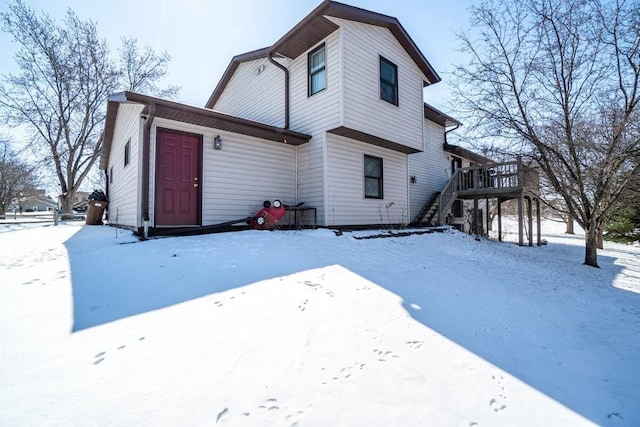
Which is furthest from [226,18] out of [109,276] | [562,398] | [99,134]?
[99,134]

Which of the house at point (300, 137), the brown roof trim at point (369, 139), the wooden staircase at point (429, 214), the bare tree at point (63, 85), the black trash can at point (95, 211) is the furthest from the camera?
the bare tree at point (63, 85)

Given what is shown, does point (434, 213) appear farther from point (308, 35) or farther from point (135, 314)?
point (135, 314)

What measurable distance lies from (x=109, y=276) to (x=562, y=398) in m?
4.41

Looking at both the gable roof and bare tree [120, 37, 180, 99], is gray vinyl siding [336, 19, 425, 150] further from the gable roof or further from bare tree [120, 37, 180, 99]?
bare tree [120, 37, 180, 99]

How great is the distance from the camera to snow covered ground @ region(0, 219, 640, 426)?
154 centimetres

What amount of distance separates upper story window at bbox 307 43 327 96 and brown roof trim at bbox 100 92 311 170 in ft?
4.58

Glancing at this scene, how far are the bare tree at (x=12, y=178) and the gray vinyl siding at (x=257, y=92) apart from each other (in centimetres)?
2391

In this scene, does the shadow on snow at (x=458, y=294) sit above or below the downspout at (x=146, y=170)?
below

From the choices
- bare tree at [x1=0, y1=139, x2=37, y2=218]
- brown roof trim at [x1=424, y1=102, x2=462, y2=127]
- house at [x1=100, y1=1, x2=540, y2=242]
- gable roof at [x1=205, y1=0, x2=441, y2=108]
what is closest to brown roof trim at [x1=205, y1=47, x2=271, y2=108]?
gable roof at [x1=205, y1=0, x2=441, y2=108]

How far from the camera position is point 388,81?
8547 mm

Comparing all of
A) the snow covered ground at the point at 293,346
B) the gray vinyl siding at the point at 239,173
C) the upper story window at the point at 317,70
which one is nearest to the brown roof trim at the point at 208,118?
the gray vinyl siding at the point at 239,173

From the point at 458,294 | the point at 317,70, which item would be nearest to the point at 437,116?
the point at 317,70

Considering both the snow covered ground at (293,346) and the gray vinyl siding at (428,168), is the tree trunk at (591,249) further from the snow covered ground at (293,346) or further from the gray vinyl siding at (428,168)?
the gray vinyl siding at (428,168)

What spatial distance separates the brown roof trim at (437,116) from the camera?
11.4 m
